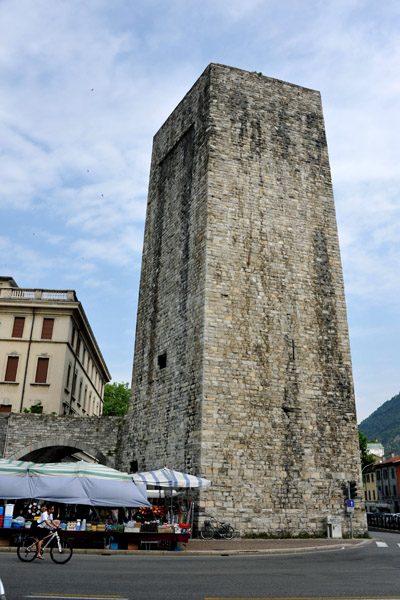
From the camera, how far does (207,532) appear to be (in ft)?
50.4

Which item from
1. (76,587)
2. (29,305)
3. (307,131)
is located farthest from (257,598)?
(29,305)

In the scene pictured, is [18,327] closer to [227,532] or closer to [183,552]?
[227,532]

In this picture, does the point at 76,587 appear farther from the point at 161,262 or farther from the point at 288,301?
the point at 161,262

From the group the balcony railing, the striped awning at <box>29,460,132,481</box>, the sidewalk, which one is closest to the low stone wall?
the striped awning at <box>29,460,132,481</box>

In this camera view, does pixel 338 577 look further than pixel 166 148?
No

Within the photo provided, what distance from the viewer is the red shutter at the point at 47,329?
107 feet

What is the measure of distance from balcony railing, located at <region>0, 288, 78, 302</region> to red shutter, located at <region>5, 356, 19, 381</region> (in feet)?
13.7

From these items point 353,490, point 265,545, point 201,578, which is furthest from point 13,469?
point 353,490

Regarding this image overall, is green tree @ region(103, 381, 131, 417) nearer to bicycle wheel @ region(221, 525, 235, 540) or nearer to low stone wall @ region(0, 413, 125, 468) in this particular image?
low stone wall @ region(0, 413, 125, 468)

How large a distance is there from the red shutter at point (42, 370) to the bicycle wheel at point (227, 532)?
18780 mm

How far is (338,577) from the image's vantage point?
865 centimetres

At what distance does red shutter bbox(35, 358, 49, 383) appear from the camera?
31328mm

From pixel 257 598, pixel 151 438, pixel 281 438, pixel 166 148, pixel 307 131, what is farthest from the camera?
pixel 166 148

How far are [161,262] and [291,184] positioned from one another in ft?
20.7
